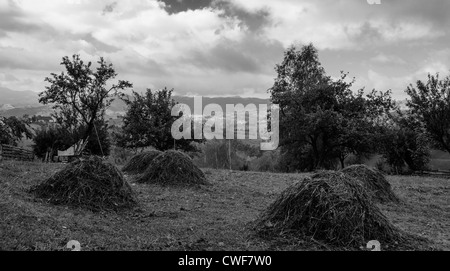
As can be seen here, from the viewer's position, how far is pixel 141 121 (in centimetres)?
2727

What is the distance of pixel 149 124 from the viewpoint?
27.1 meters

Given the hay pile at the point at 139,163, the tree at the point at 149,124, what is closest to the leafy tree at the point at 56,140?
the tree at the point at 149,124

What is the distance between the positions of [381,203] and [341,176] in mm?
4186

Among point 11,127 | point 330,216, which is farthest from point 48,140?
point 330,216

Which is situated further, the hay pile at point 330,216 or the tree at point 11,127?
the tree at point 11,127

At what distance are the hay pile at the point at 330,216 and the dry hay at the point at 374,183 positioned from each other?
13.3ft

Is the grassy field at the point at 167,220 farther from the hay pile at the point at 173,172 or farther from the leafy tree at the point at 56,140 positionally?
the leafy tree at the point at 56,140

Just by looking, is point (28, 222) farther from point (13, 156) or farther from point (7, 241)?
point (13, 156)

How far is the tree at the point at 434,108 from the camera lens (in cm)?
2019

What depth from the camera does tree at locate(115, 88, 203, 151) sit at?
27062mm

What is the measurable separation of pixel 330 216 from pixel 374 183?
546 centimetres

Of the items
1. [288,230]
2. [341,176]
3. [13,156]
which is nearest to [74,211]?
[288,230]

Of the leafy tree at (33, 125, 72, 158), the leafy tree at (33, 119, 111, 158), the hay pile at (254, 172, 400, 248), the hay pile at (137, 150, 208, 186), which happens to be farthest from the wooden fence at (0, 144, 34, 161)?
the hay pile at (254, 172, 400, 248)

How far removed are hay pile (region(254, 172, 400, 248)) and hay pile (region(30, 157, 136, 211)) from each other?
11.0ft
